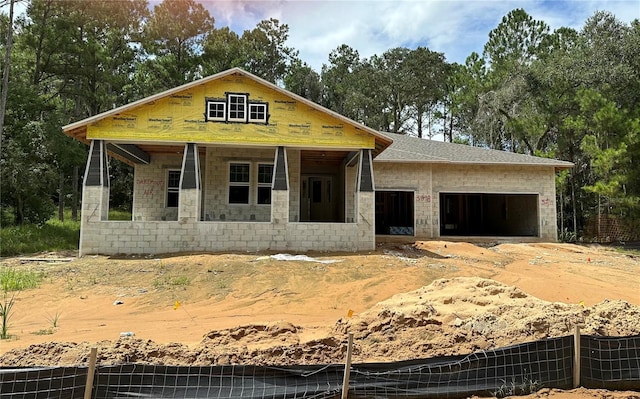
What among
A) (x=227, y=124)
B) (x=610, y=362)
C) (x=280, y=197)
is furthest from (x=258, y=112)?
(x=610, y=362)

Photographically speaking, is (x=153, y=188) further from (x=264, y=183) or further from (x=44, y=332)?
(x=44, y=332)

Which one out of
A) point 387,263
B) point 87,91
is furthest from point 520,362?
point 87,91

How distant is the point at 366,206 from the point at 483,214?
1306cm

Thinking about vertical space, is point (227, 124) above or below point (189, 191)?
above

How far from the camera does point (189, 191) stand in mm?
14602

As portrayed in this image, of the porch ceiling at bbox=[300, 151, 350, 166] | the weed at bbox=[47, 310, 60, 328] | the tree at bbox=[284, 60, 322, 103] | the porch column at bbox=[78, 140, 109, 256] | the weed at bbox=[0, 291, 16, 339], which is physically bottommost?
the weed at bbox=[47, 310, 60, 328]

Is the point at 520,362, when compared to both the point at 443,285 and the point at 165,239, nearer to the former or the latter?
the point at 443,285

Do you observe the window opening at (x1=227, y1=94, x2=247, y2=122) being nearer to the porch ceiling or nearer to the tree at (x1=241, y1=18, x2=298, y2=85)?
the porch ceiling

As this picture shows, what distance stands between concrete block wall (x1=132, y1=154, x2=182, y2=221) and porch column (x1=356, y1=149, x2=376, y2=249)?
8.10 m

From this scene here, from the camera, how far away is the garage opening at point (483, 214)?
74.8 ft

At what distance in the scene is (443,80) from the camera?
1681 inches

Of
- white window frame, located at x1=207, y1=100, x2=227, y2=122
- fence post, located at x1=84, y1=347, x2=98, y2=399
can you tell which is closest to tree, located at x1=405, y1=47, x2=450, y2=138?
white window frame, located at x1=207, y1=100, x2=227, y2=122

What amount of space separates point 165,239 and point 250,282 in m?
4.88

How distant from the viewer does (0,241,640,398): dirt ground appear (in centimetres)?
568
